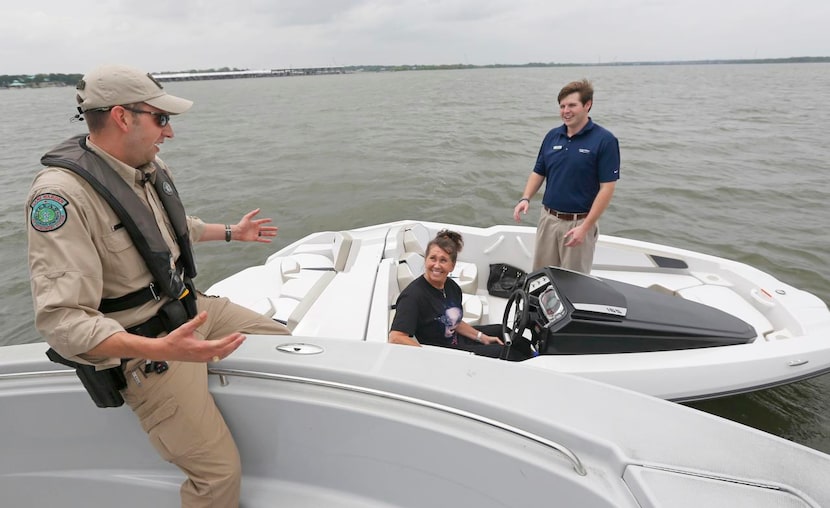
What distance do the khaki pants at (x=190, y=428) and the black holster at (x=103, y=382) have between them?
3 centimetres

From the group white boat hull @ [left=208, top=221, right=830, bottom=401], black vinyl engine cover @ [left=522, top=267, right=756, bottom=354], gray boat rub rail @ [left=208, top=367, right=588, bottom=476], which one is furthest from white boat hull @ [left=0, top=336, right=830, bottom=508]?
black vinyl engine cover @ [left=522, top=267, right=756, bottom=354]

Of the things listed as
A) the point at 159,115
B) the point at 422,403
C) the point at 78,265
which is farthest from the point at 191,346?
the point at 159,115

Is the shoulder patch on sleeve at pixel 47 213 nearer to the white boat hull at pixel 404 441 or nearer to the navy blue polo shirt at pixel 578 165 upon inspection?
the white boat hull at pixel 404 441

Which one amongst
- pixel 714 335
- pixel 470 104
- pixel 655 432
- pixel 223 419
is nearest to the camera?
pixel 655 432

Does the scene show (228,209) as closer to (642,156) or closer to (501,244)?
(501,244)

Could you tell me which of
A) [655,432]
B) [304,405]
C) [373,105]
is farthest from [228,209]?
[373,105]

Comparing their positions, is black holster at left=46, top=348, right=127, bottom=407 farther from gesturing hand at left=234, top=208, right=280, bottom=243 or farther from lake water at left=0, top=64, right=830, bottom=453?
lake water at left=0, top=64, right=830, bottom=453

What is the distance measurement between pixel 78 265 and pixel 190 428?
56 centimetres

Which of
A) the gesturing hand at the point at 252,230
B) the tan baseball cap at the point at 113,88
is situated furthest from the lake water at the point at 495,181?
the tan baseball cap at the point at 113,88

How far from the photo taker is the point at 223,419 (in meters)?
1.38


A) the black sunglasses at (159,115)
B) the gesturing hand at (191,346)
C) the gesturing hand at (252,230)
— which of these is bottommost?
the gesturing hand at (191,346)

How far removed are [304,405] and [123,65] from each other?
1.14 metres

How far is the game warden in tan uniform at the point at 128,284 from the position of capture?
1.06 m

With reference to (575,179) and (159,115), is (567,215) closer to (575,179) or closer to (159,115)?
(575,179)
